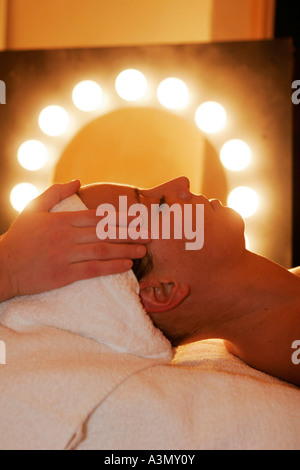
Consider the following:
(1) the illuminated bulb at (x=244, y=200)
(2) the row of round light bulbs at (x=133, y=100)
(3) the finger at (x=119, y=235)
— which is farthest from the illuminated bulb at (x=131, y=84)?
(3) the finger at (x=119, y=235)

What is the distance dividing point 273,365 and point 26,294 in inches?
17.0

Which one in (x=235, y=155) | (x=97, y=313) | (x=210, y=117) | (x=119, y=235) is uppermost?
(x=210, y=117)

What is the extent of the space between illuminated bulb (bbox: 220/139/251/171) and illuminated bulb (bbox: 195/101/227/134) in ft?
0.20

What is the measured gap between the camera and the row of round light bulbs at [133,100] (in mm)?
1388

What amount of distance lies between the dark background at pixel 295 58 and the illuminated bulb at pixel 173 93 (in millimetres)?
426

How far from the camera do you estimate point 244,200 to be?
1.39 metres

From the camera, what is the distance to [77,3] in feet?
5.98

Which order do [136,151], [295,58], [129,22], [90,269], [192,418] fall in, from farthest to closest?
[129,22]
[295,58]
[136,151]
[90,269]
[192,418]

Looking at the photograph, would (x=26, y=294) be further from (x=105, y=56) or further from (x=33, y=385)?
(x=105, y=56)

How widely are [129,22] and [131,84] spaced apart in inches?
19.8

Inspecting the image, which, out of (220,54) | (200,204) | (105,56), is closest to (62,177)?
(105,56)
